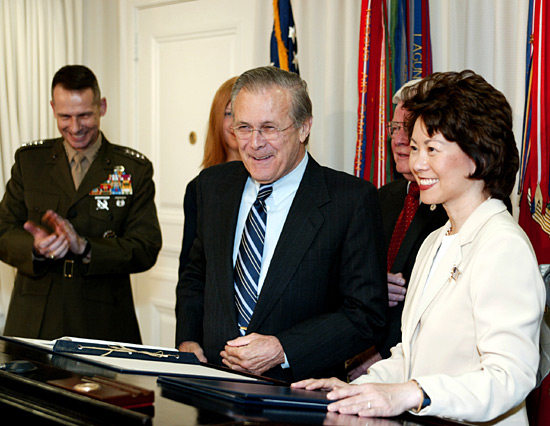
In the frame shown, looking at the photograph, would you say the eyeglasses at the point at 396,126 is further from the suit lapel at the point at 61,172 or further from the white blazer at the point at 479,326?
the suit lapel at the point at 61,172

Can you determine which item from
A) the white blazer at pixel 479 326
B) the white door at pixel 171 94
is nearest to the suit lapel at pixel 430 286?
the white blazer at pixel 479 326

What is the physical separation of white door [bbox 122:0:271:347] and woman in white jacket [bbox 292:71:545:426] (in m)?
2.88

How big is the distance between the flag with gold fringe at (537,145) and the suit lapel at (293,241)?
3.03 feet

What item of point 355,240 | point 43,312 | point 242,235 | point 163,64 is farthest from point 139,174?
point 163,64

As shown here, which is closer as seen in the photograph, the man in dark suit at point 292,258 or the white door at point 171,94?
the man in dark suit at point 292,258

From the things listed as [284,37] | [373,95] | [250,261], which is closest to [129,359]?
[250,261]

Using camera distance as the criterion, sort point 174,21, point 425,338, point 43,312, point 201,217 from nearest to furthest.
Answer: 1. point 425,338
2. point 201,217
3. point 43,312
4. point 174,21

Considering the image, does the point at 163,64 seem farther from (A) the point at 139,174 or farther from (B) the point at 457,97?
(B) the point at 457,97

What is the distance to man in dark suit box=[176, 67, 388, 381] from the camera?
2178 mm

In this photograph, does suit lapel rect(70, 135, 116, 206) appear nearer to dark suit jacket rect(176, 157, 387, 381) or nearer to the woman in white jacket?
dark suit jacket rect(176, 157, 387, 381)

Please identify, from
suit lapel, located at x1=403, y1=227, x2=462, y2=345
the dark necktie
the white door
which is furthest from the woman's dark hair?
the white door

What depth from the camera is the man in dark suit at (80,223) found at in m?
3.18

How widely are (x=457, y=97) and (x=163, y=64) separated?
3499 mm

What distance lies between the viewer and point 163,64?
5020 mm
